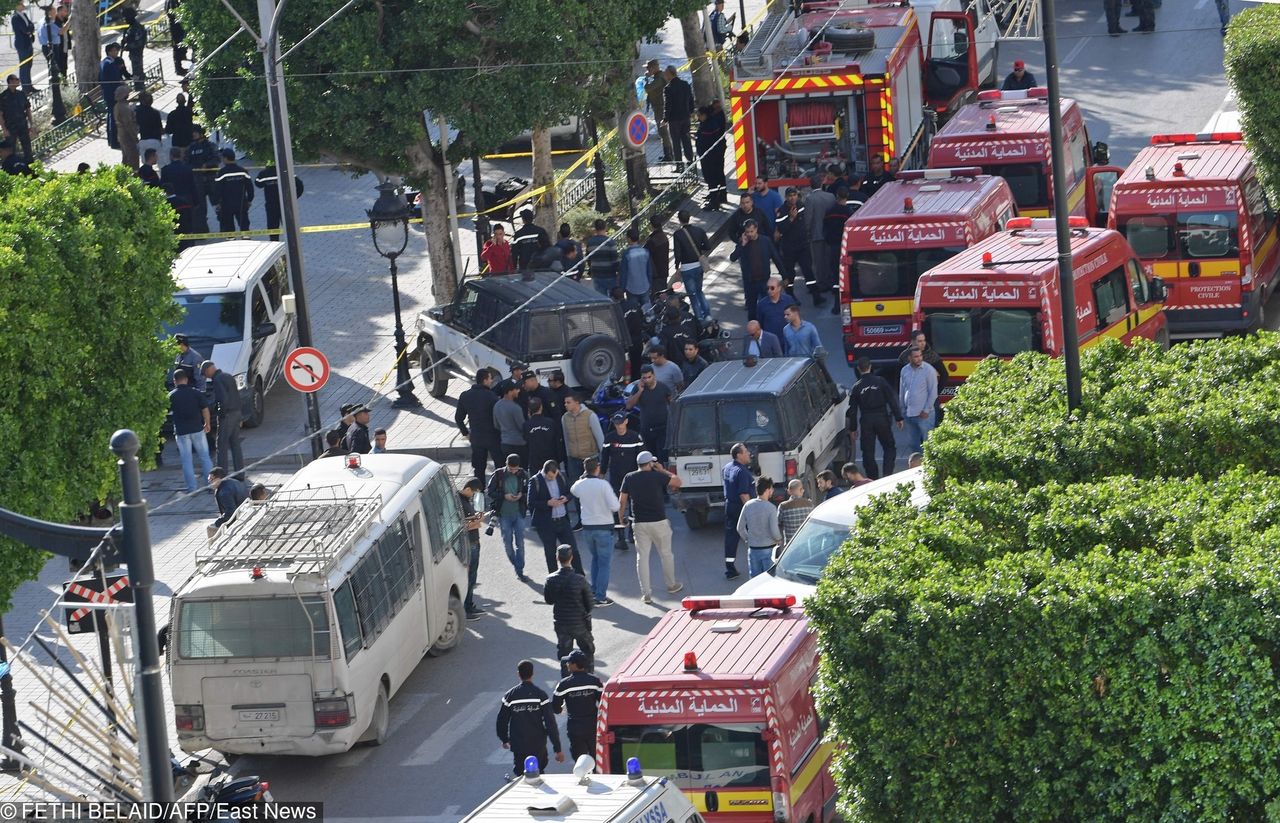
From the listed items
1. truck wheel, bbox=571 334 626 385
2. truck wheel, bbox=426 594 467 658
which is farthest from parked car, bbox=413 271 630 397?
truck wheel, bbox=426 594 467 658

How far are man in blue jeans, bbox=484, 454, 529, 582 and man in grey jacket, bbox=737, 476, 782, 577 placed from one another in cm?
245

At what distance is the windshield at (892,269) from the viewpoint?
24781 millimetres

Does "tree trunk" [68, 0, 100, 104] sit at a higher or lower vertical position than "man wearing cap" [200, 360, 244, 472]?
higher

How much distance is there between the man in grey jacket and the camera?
19438 mm

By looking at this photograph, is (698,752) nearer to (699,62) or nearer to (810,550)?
(810,550)

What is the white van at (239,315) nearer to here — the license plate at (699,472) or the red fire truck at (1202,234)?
the license plate at (699,472)

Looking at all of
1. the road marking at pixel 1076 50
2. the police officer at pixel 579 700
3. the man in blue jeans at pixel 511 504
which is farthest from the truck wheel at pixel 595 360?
the road marking at pixel 1076 50

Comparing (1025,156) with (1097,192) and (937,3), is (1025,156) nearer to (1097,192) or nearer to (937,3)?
(1097,192)

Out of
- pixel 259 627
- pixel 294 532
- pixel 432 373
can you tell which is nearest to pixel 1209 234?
pixel 432 373

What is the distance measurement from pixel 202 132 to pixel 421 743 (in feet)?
53.5

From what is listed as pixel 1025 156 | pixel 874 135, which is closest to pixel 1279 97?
pixel 1025 156

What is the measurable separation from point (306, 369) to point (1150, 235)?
10.4 metres

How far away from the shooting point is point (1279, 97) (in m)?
24.0

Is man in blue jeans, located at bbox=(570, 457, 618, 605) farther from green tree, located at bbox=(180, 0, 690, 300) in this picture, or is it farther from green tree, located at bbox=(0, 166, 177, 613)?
green tree, located at bbox=(180, 0, 690, 300)
